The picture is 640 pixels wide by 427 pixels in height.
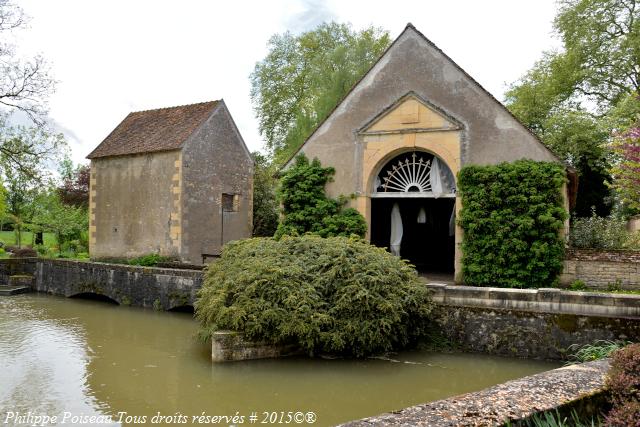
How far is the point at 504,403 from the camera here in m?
3.87

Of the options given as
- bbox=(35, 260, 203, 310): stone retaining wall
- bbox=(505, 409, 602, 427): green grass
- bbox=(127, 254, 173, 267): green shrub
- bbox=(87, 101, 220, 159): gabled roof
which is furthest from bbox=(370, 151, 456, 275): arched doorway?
bbox=(505, 409, 602, 427): green grass

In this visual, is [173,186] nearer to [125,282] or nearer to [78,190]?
[125,282]

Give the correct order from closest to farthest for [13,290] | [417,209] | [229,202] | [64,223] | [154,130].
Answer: [417,209] → [13,290] → [154,130] → [229,202] → [64,223]

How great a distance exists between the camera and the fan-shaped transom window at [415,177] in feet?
49.4

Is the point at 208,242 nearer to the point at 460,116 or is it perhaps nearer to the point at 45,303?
the point at 45,303

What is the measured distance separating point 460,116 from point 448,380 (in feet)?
25.5

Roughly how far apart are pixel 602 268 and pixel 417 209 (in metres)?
7.95

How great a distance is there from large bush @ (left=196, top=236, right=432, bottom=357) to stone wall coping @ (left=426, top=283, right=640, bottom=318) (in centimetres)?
66

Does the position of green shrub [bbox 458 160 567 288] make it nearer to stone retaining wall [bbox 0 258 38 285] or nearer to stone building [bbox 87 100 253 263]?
stone building [bbox 87 100 253 263]

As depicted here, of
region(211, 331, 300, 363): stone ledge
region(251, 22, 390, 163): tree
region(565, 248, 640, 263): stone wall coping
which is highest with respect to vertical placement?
region(251, 22, 390, 163): tree

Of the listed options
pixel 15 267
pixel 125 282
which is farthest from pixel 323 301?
pixel 15 267

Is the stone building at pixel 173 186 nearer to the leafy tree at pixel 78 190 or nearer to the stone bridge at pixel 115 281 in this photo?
the stone bridge at pixel 115 281

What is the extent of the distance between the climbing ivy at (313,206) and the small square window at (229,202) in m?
7.53

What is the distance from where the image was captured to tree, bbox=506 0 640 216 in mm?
24484
